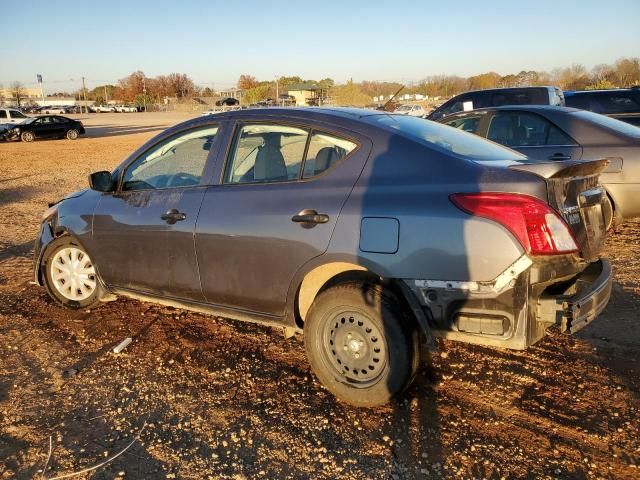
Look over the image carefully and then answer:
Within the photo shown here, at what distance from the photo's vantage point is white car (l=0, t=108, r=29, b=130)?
98.7 ft

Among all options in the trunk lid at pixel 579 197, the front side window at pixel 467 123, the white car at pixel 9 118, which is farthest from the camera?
the white car at pixel 9 118

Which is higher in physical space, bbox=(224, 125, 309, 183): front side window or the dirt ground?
bbox=(224, 125, 309, 183): front side window

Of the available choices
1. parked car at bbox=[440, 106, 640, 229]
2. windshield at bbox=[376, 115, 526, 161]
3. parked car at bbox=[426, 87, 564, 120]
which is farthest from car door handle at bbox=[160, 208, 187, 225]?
parked car at bbox=[426, 87, 564, 120]

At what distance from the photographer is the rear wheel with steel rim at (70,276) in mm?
4629

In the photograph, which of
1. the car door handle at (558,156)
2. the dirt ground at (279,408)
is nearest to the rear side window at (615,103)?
the car door handle at (558,156)

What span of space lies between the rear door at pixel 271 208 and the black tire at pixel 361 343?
31 centimetres

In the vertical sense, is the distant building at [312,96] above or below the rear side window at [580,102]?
above

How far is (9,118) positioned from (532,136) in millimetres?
32882

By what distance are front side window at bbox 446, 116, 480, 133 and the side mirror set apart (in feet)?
15.7

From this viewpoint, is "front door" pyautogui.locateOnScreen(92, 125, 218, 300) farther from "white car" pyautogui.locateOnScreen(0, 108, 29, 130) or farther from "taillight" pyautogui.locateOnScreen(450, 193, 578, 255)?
"white car" pyautogui.locateOnScreen(0, 108, 29, 130)

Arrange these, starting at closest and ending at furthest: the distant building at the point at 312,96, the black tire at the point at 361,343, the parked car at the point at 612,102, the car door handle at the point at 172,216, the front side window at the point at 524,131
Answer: the black tire at the point at 361,343 < the car door handle at the point at 172,216 < the front side window at the point at 524,131 < the parked car at the point at 612,102 < the distant building at the point at 312,96

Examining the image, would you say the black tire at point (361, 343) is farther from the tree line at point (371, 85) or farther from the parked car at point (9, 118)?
the parked car at point (9, 118)

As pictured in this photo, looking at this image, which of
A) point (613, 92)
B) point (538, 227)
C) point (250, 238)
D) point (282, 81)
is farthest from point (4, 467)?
point (282, 81)

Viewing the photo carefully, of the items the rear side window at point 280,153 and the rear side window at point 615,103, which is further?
the rear side window at point 615,103
